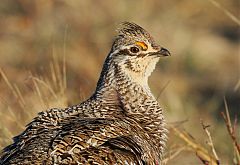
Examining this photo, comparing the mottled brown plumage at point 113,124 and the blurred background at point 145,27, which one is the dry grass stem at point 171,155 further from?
the blurred background at point 145,27

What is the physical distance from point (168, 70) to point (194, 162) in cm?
711

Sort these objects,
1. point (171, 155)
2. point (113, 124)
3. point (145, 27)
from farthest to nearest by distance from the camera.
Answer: point (145, 27) → point (171, 155) → point (113, 124)

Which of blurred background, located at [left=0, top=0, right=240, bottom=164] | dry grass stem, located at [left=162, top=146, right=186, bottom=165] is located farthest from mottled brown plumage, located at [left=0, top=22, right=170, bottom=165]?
blurred background, located at [left=0, top=0, right=240, bottom=164]

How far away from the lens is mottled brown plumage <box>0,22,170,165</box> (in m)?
6.02

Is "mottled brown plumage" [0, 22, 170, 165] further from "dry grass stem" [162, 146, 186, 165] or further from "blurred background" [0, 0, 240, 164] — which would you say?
"blurred background" [0, 0, 240, 164]

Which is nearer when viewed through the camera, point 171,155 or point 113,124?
point 113,124

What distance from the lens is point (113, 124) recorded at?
254 inches

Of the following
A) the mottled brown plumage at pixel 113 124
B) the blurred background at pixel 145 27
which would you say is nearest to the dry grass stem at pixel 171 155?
the mottled brown plumage at pixel 113 124

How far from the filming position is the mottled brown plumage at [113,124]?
19.7ft

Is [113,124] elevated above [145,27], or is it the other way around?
[145,27]

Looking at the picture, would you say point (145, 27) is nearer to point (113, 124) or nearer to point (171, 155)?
point (171, 155)

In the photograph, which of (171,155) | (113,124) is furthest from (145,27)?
(113,124)

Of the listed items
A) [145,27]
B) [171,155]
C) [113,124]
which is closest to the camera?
[113,124]

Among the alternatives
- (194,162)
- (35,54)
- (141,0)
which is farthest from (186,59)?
(194,162)
